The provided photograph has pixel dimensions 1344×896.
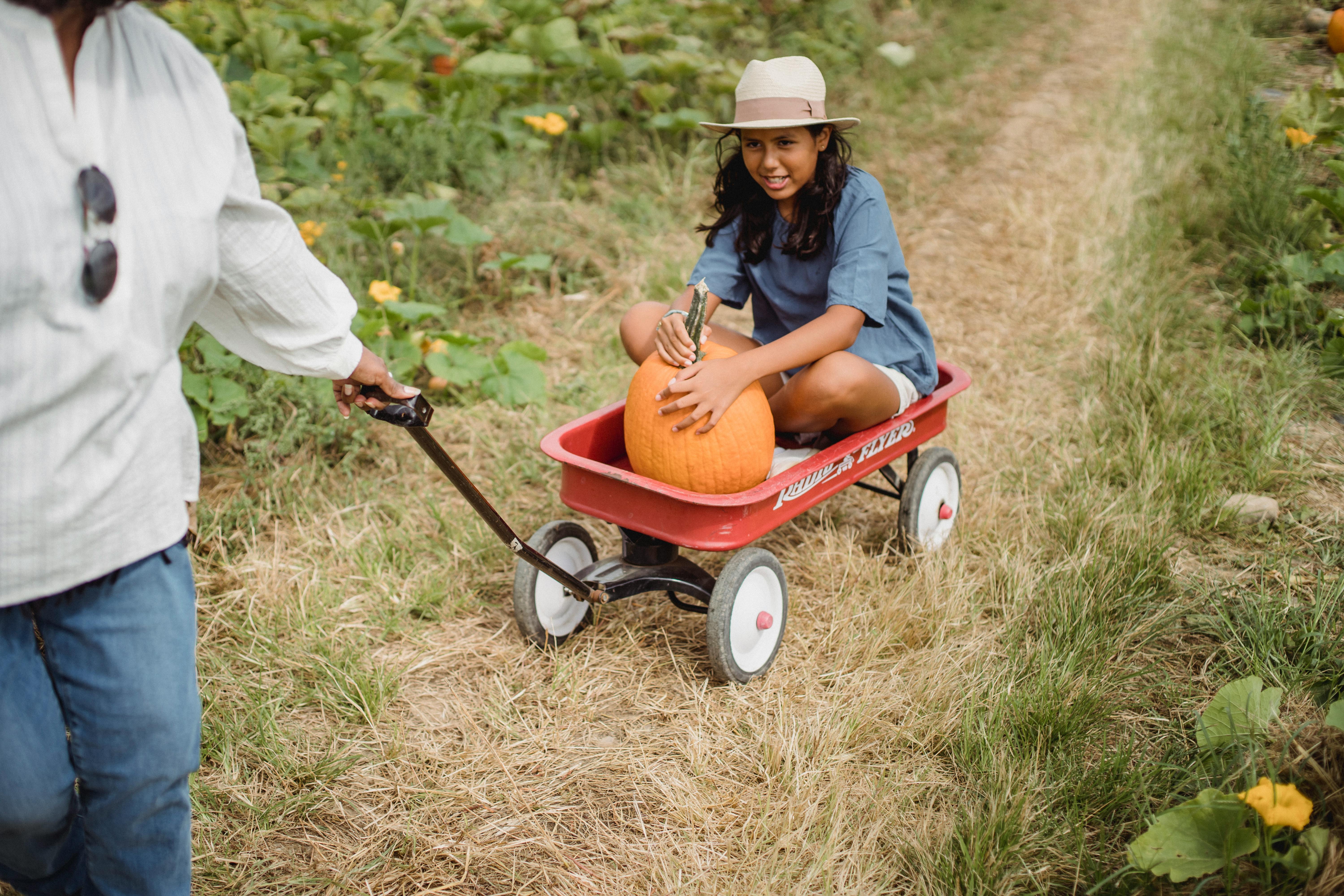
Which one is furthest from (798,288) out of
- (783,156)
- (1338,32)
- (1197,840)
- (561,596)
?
(1338,32)

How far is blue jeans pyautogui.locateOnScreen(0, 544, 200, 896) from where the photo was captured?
4.51 feet

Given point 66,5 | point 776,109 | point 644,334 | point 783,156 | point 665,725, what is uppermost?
point 66,5

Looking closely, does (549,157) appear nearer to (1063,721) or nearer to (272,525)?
(272,525)

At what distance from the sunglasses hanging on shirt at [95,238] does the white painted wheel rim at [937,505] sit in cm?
236

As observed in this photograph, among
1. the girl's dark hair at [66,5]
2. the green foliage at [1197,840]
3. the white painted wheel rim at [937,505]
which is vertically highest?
the girl's dark hair at [66,5]

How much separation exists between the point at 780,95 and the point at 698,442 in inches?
37.5

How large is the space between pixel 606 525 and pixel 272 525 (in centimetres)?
103

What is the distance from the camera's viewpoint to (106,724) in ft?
4.63

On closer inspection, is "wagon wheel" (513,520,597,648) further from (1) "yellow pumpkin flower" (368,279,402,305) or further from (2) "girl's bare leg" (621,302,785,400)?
(1) "yellow pumpkin flower" (368,279,402,305)

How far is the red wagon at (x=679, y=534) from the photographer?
239 cm

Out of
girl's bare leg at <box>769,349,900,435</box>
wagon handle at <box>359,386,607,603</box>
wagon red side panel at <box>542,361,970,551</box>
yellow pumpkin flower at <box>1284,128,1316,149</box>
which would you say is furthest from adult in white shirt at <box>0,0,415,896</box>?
yellow pumpkin flower at <box>1284,128,1316,149</box>

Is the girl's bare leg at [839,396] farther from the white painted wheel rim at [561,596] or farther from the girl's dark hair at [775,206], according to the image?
the white painted wheel rim at [561,596]

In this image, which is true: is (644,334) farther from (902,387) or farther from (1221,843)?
(1221,843)

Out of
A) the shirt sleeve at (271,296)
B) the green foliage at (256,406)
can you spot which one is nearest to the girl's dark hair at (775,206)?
the green foliage at (256,406)
